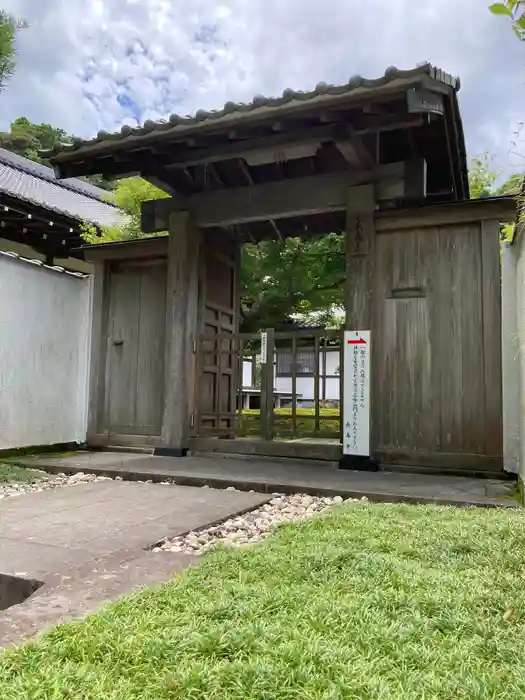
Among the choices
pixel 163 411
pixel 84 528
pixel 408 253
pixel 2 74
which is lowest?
pixel 84 528

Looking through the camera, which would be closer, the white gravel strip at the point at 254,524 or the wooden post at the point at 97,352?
the white gravel strip at the point at 254,524

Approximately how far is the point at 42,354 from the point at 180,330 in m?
1.70

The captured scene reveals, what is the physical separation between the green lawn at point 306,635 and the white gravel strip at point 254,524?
442mm

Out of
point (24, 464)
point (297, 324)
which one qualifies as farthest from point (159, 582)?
point (297, 324)

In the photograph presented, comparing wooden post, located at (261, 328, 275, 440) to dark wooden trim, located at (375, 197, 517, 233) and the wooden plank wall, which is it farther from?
dark wooden trim, located at (375, 197, 517, 233)

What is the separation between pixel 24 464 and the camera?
5.29 m

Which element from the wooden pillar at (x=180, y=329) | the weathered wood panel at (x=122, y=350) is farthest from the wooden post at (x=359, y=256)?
the weathered wood panel at (x=122, y=350)

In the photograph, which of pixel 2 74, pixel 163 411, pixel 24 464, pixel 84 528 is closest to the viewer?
pixel 84 528

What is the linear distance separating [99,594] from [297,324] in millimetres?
10746

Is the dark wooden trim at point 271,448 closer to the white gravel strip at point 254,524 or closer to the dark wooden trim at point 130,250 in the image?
the white gravel strip at point 254,524

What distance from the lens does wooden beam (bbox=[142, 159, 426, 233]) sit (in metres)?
5.36

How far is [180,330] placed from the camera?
242 inches

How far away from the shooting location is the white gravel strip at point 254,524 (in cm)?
276

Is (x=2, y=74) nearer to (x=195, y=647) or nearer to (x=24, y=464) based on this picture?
(x=24, y=464)
